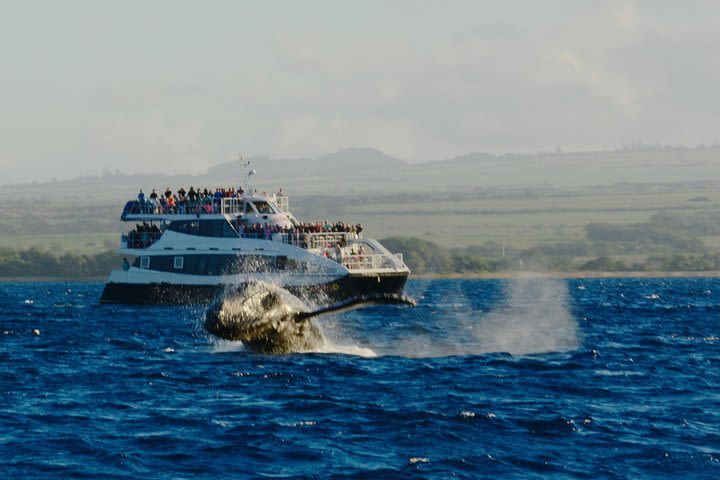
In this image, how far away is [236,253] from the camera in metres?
85.2

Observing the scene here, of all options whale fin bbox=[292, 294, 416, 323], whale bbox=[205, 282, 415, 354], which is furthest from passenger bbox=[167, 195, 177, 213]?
whale fin bbox=[292, 294, 416, 323]

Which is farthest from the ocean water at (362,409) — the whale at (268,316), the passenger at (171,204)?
the passenger at (171,204)

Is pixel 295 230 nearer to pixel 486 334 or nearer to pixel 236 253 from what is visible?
pixel 236 253

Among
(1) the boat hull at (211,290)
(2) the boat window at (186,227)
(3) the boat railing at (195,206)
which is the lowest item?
(1) the boat hull at (211,290)

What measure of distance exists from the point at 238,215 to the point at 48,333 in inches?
1327

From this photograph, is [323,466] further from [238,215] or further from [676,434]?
[238,215]

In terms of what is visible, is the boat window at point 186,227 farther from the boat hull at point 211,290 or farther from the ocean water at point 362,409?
the ocean water at point 362,409

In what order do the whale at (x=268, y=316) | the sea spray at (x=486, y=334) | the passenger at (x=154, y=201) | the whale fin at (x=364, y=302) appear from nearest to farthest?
1. the whale fin at (x=364, y=302)
2. the whale at (x=268, y=316)
3. the sea spray at (x=486, y=334)
4. the passenger at (x=154, y=201)

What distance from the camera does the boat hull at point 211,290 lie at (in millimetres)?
79562

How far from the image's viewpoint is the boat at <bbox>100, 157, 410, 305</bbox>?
8069cm

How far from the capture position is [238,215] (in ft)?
282

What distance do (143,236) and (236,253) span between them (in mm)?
9093

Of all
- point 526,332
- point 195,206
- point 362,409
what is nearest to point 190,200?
point 195,206

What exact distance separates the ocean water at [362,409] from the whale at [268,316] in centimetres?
58
